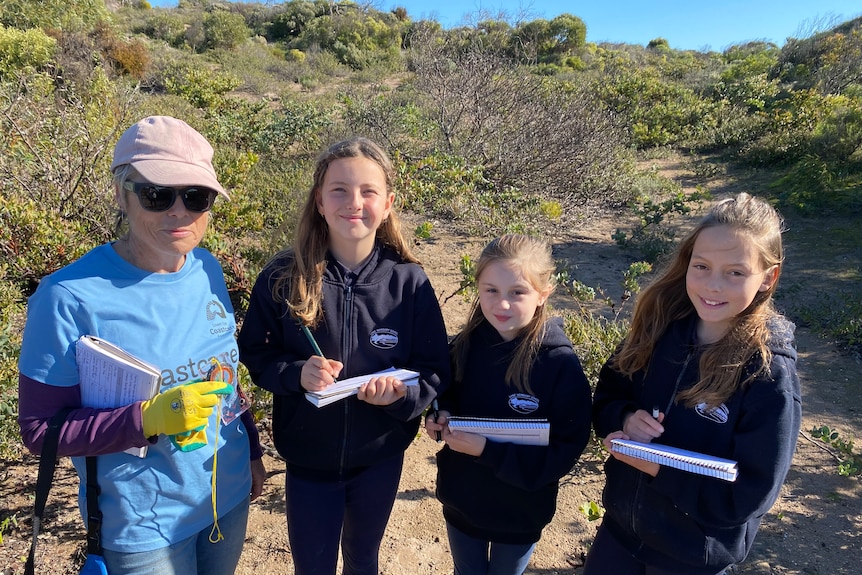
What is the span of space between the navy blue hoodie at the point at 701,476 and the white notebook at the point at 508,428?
0.85 feet

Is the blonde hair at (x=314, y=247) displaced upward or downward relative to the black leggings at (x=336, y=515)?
upward

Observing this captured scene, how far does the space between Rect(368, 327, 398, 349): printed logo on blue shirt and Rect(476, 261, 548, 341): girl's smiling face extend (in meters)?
0.32

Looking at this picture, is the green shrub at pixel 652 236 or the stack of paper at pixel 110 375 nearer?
the stack of paper at pixel 110 375

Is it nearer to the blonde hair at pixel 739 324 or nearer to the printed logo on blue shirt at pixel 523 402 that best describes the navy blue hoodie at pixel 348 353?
the printed logo on blue shirt at pixel 523 402

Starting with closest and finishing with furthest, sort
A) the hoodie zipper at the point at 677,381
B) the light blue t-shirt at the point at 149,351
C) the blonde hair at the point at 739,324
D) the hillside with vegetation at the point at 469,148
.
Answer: the light blue t-shirt at the point at 149,351
the blonde hair at the point at 739,324
the hoodie zipper at the point at 677,381
the hillside with vegetation at the point at 469,148

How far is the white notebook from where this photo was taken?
1.59 meters

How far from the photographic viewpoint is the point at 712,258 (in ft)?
4.95

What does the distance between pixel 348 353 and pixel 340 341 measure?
47 millimetres

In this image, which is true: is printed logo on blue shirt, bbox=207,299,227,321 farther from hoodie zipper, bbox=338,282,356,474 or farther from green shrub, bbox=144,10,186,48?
green shrub, bbox=144,10,186,48

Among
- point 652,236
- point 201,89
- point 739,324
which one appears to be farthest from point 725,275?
point 201,89

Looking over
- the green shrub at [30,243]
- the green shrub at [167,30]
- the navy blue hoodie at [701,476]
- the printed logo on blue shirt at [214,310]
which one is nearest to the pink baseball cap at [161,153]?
the printed logo on blue shirt at [214,310]

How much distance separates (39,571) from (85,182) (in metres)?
3.31

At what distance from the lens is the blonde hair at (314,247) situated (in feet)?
5.33

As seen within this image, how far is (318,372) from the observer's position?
1.53m
